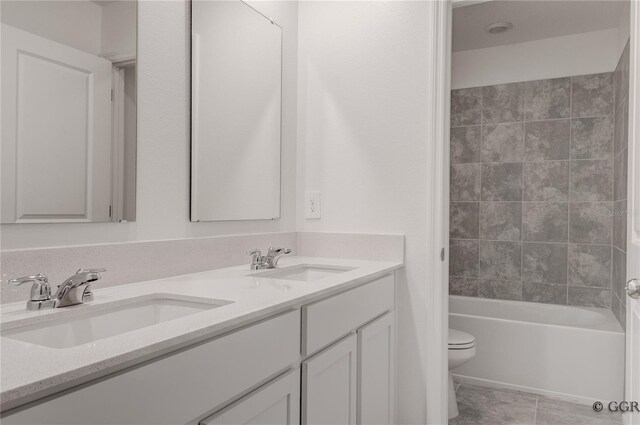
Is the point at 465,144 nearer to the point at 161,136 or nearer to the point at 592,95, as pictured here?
the point at 592,95

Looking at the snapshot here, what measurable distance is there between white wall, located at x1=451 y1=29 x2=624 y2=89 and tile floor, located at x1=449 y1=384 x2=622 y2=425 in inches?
88.2

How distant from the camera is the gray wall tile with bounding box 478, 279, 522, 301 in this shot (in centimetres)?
345

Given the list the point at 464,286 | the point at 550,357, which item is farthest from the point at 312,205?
the point at 464,286

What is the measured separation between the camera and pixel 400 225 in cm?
201

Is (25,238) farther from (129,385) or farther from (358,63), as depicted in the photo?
(358,63)

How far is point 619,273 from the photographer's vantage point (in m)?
2.75

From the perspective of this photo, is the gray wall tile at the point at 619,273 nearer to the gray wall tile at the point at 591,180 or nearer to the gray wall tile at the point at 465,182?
the gray wall tile at the point at 591,180

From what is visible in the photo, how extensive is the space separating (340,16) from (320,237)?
1065 mm

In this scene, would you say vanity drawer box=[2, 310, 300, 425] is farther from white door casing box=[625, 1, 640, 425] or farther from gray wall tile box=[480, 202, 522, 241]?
gray wall tile box=[480, 202, 522, 241]

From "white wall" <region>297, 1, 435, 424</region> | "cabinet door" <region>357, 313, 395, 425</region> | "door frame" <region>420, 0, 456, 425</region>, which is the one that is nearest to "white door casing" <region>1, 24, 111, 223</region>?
"cabinet door" <region>357, 313, 395, 425</region>

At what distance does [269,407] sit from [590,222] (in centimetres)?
295

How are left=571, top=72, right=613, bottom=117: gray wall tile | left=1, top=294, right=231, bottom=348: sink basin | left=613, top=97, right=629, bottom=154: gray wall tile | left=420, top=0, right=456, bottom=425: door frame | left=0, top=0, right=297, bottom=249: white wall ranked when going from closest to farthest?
left=1, top=294, right=231, bottom=348: sink basin < left=0, top=0, right=297, bottom=249: white wall < left=420, top=0, right=456, bottom=425: door frame < left=613, top=97, right=629, bottom=154: gray wall tile < left=571, top=72, right=613, bottom=117: gray wall tile

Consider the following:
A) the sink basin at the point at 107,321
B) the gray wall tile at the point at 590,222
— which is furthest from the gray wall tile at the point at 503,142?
the sink basin at the point at 107,321

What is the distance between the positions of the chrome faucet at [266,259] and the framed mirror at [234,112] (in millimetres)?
196
